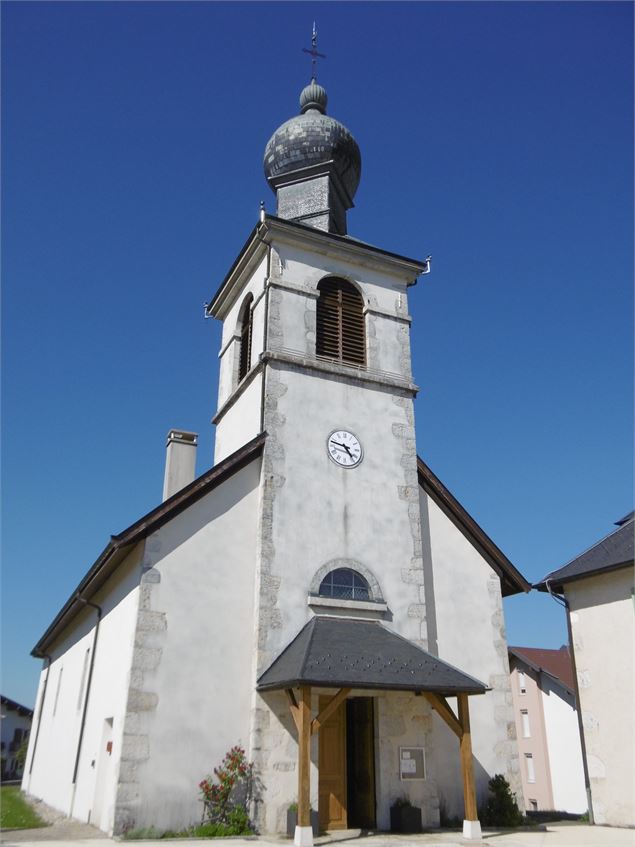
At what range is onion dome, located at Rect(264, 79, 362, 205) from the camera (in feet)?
57.1

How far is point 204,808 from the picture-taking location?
10320 millimetres

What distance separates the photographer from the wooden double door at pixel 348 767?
36.3 ft

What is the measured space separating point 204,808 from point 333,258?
10675 millimetres

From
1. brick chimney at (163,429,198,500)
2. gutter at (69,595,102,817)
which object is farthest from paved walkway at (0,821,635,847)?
brick chimney at (163,429,198,500)

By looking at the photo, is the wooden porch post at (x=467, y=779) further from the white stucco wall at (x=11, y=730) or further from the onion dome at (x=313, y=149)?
the white stucco wall at (x=11, y=730)

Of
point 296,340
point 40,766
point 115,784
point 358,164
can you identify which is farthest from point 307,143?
point 40,766

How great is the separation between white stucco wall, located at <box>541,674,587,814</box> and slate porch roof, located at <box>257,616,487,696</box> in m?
15.7

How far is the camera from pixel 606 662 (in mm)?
12852

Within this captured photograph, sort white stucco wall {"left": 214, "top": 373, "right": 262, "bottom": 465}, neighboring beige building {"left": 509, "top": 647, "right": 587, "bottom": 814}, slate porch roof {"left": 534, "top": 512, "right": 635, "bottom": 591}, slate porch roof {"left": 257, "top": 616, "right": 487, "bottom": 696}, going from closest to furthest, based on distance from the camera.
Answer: slate porch roof {"left": 257, "top": 616, "right": 487, "bottom": 696} → slate porch roof {"left": 534, "top": 512, "right": 635, "bottom": 591} → white stucco wall {"left": 214, "top": 373, "right": 262, "bottom": 465} → neighboring beige building {"left": 509, "top": 647, "right": 587, "bottom": 814}

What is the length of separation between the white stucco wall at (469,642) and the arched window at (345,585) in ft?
5.12

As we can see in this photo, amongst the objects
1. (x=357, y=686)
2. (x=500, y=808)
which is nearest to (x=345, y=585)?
(x=357, y=686)

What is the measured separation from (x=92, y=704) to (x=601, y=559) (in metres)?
9.91

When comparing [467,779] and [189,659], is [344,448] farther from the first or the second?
[467,779]

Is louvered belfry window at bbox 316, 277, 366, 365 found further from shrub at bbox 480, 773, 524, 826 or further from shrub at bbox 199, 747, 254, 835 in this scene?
shrub at bbox 480, 773, 524, 826
